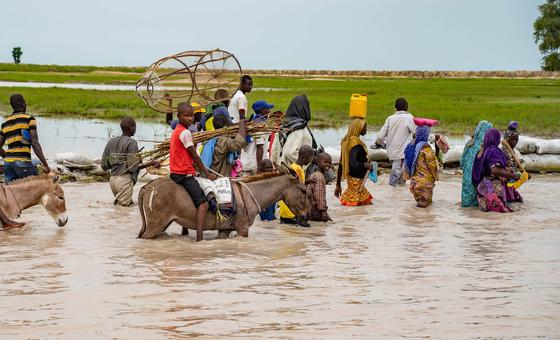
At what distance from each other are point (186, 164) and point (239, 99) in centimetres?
206

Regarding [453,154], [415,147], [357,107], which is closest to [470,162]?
[415,147]

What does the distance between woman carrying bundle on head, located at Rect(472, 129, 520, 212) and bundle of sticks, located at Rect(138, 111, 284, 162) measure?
2.90 m

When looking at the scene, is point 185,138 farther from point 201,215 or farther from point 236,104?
point 236,104

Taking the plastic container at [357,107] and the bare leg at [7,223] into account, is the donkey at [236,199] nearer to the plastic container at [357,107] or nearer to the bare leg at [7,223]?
the bare leg at [7,223]

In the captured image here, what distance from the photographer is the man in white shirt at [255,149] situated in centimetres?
1142

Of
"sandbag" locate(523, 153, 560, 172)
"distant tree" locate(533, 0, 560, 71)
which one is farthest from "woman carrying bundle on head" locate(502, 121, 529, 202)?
"distant tree" locate(533, 0, 560, 71)

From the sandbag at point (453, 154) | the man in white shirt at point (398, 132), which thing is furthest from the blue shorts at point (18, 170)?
the sandbag at point (453, 154)

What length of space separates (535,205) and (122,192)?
18.6 ft

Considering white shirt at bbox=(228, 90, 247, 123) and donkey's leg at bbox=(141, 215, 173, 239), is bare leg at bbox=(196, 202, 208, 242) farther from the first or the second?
white shirt at bbox=(228, 90, 247, 123)

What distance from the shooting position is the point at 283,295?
7457 mm

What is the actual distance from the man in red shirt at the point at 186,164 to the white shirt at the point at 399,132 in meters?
5.25

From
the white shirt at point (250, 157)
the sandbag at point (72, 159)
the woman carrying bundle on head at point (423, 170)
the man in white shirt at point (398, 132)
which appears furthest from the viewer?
the sandbag at point (72, 159)

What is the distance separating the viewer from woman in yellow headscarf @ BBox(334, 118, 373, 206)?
12531 mm

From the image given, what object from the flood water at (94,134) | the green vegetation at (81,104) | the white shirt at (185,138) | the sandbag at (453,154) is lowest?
the flood water at (94,134)
